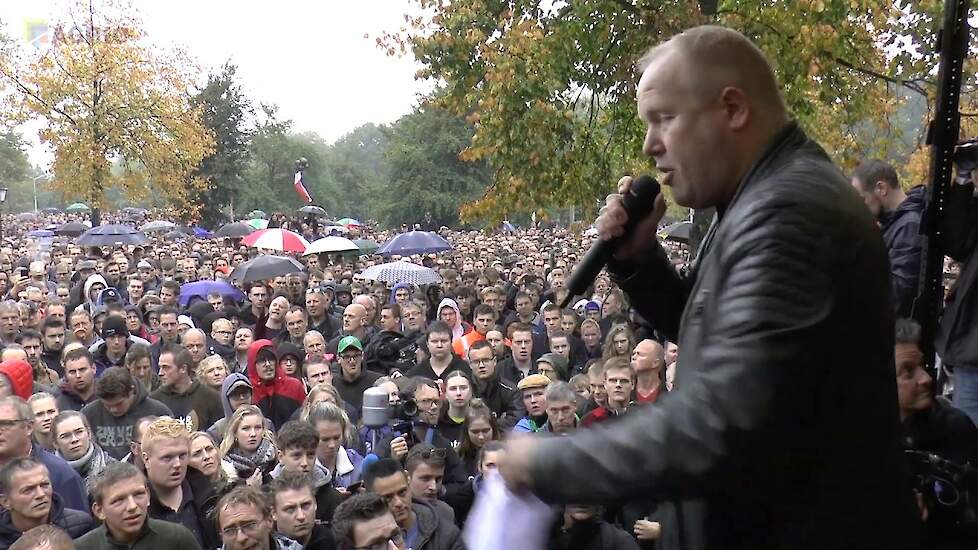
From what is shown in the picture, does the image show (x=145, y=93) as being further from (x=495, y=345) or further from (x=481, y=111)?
(x=495, y=345)

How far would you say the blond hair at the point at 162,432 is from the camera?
532cm

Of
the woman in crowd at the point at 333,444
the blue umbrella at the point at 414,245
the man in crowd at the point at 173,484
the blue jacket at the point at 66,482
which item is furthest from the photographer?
the blue umbrella at the point at 414,245

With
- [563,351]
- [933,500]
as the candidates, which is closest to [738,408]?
[933,500]

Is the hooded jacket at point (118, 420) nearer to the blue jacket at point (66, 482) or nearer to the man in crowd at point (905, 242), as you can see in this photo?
the blue jacket at point (66, 482)

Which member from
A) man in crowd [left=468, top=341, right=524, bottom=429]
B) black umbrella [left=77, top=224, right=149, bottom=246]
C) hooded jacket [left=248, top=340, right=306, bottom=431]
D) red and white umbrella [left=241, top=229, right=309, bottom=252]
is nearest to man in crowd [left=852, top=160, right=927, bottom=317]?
man in crowd [left=468, top=341, right=524, bottom=429]

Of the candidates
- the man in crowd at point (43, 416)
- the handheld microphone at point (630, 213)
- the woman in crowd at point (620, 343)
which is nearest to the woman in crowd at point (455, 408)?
the woman in crowd at point (620, 343)

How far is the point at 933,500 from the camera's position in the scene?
2844 mm

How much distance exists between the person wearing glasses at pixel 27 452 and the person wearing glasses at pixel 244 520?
3.93ft

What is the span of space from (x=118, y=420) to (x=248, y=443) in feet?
3.94

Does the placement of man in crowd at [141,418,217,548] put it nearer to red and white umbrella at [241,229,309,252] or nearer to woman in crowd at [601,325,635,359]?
woman in crowd at [601,325,635,359]

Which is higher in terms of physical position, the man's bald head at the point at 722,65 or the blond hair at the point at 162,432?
the man's bald head at the point at 722,65

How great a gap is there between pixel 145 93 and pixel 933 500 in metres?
27.8

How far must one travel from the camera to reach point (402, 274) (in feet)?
46.6

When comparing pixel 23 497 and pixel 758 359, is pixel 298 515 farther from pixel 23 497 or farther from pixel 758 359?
pixel 758 359
